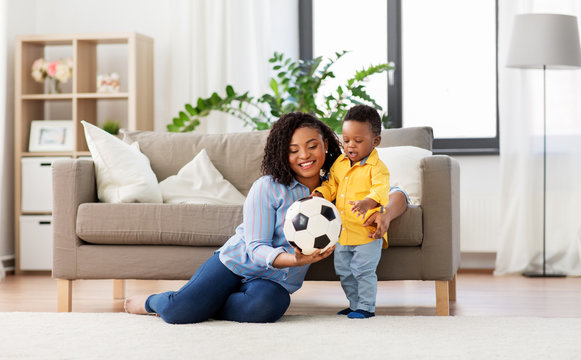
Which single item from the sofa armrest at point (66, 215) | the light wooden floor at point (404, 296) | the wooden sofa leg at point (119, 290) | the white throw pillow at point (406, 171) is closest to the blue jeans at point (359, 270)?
the light wooden floor at point (404, 296)

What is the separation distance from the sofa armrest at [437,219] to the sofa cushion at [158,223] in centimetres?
70

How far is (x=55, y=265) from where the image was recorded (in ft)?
9.22

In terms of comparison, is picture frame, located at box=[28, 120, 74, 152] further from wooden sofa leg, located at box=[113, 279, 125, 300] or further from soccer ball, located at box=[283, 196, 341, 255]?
soccer ball, located at box=[283, 196, 341, 255]

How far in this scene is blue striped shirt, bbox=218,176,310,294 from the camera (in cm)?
231

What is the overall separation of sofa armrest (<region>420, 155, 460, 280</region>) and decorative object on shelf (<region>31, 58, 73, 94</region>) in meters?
2.63

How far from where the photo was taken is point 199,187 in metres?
3.15

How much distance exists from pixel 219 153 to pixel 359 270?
1.16m

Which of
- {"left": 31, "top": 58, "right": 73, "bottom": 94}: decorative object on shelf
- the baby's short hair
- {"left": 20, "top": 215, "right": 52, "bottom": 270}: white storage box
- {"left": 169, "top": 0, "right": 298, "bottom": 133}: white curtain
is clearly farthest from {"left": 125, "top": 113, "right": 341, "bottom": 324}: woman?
{"left": 31, "top": 58, "right": 73, "bottom": 94}: decorative object on shelf

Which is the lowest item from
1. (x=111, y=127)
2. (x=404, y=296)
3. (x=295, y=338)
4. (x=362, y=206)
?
(x=404, y=296)

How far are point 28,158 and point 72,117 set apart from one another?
18.5 inches

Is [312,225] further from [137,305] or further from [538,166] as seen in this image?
[538,166]

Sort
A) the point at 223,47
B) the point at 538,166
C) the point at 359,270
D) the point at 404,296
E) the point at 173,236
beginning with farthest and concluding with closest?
the point at 223,47 < the point at 538,166 < the point at 404,296 < the point at 173,236 < the point at 359,270

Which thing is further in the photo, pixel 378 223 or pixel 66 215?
pixel 66 215

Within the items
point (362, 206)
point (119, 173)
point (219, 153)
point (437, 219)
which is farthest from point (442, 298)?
point (119, 173)
